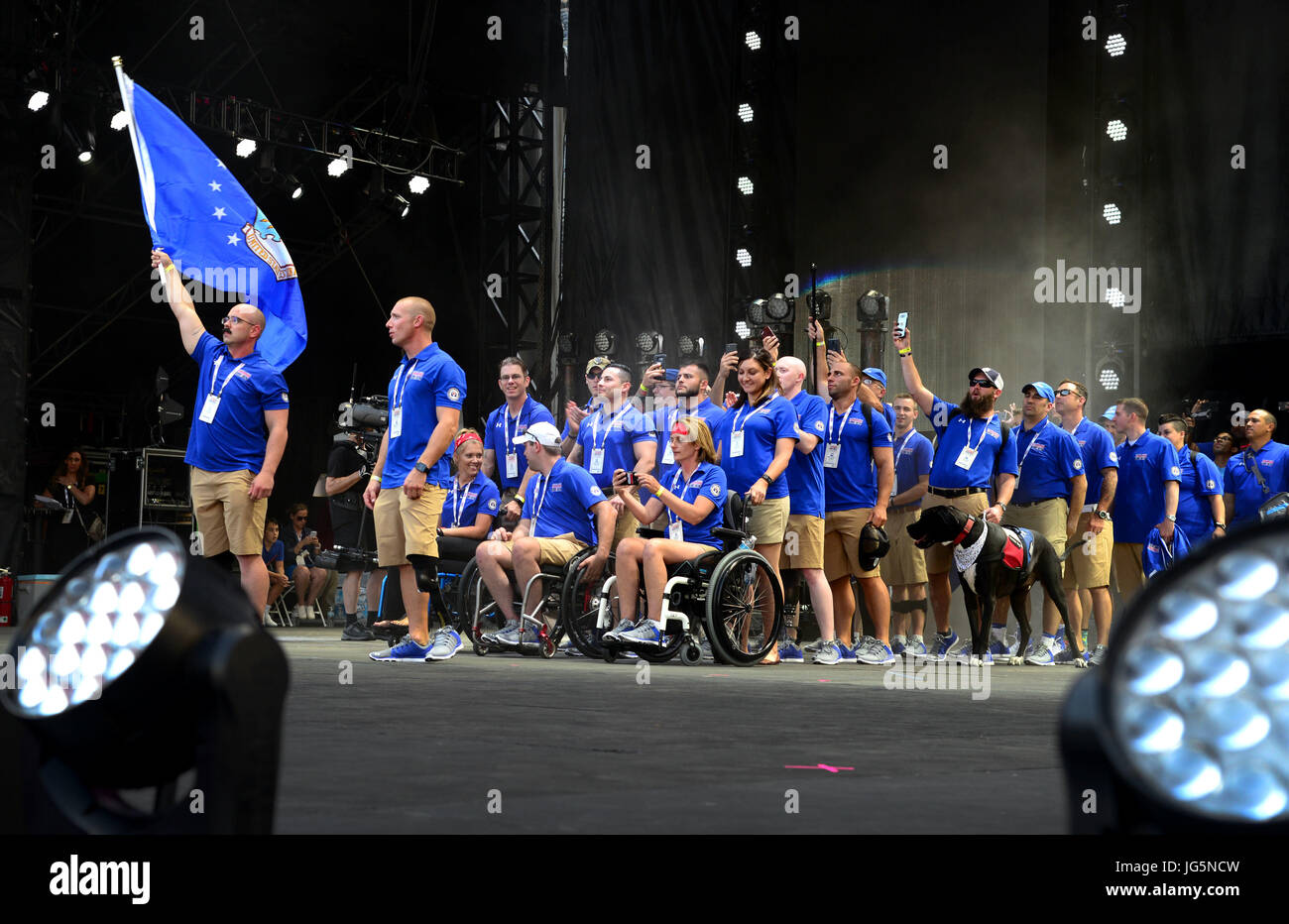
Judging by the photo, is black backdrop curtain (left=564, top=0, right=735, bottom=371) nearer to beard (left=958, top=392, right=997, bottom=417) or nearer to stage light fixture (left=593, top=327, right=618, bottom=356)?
stage light fixture (left=593, top=327, right=618, bottom=356)

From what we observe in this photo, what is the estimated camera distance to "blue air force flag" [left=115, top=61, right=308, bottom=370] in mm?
6422

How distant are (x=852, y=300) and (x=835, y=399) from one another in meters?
5.39

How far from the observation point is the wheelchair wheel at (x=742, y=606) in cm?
681

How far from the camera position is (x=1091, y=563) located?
8.37 metres

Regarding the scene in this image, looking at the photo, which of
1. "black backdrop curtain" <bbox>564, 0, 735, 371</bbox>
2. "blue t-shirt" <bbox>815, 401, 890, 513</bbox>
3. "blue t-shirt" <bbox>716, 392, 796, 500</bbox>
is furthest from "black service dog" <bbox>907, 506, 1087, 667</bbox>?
"black backdrop curtain" <bbox>564, 0, 735, 371</bbox>

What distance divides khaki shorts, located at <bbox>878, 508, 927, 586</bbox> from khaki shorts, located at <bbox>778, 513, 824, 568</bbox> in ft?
3.42

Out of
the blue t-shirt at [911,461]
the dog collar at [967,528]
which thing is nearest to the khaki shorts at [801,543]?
the dog collar at [967,528]

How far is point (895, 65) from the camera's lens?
1317 centimetres

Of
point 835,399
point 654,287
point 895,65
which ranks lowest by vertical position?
point 835,399

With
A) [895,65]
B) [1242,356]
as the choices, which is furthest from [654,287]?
[1242,356]

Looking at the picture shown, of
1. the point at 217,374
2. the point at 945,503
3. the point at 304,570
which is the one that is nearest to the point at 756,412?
the point at 945,503

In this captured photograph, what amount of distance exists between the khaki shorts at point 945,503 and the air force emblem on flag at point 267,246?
11.8 ft

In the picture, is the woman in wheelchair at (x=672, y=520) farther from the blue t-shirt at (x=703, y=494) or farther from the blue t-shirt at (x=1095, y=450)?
the blue t-shirt at (x=1095, y=450)

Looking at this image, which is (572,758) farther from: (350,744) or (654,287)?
(654,287)
